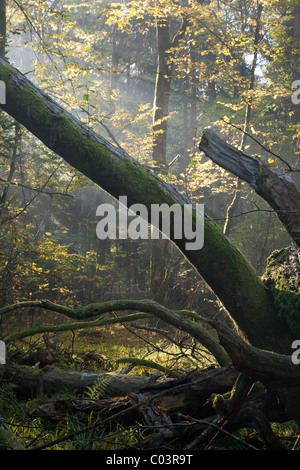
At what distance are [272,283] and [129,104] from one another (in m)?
25.8

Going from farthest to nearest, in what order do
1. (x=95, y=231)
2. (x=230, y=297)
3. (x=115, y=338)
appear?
(x=95, y=231), (x=115, y=338), (x=230, y=297)

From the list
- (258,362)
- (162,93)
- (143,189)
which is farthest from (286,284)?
(162,93)

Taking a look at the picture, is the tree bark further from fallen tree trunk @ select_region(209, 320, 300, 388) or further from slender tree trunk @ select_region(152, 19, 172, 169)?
slender tree trunk @ select_region(152, 19, 172, 169)

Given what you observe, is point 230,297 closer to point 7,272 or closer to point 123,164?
point 123,164

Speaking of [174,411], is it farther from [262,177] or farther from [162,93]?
[162,93]

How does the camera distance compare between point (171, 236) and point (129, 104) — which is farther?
point (129, 104)

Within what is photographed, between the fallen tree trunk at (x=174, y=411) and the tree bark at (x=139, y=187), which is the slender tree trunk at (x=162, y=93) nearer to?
the tree bark at (x=139, y=187)

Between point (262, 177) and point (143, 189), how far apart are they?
1291mm

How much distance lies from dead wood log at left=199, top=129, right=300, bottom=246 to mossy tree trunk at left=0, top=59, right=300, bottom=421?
23.8 inches

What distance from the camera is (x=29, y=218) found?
47.0 ft

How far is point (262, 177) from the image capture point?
373 centimetres

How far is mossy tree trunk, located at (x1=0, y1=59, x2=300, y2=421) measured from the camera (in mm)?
3539

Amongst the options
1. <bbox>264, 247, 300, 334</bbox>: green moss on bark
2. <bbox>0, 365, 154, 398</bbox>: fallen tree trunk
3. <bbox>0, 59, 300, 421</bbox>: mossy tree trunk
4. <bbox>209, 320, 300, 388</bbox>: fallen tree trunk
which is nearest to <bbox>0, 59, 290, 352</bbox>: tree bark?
<bbox>0, 59, 300, 421</bbox>: mossy tree trunk
